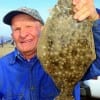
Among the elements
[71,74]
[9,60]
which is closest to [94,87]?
[9,60]

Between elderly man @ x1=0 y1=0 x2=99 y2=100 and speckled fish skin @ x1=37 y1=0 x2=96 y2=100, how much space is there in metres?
1.08

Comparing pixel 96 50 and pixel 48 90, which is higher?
pixel 96 50

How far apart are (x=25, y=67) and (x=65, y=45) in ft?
4.39

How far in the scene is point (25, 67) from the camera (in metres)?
4.43

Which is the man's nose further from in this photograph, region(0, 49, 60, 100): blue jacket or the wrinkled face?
region(0, 49, 60, 100): blue jacket

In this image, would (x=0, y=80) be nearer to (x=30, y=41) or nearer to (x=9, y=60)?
(x=9, y=60)

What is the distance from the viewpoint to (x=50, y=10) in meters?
3.17

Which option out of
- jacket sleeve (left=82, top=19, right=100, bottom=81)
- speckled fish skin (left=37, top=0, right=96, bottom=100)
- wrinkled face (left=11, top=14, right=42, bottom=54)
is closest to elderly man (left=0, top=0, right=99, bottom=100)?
wrinkled face (left=11, top=14, right=42, bottom=54)

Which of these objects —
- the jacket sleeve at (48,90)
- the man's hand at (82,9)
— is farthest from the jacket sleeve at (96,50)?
the jacket sleeve at (48,90)

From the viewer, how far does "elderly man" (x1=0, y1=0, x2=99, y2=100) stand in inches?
171

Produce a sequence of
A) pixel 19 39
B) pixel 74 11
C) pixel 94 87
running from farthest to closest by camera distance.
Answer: pixel 94 87
pixel 19 39
pixel 74 11

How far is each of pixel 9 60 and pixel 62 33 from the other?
58.5 inches

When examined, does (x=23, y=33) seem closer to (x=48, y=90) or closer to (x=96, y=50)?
(x=48, y=90)

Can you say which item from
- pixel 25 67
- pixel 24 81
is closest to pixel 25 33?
pixel 25 67
